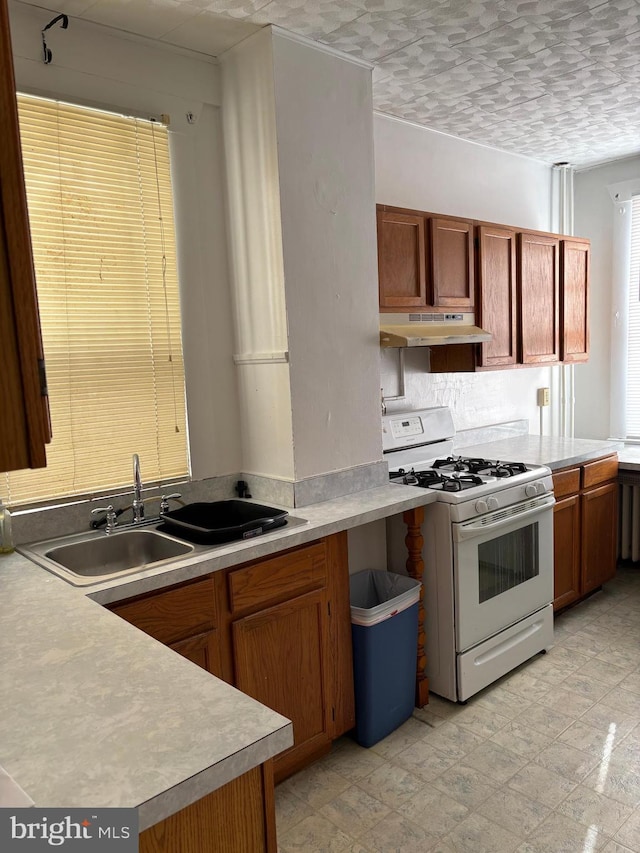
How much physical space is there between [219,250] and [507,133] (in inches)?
80.9

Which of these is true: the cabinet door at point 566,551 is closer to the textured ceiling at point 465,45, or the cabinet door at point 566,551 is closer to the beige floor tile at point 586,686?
the beige floor tile at point 586,686

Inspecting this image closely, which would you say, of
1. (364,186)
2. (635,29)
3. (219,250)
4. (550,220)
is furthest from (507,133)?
(219,250)

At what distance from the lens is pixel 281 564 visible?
7.34ft

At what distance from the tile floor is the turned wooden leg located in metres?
0.08

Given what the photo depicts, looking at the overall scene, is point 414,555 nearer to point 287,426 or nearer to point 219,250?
point 287,426

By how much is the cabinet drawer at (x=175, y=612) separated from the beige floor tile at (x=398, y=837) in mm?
832

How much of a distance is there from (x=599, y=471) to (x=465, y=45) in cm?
231

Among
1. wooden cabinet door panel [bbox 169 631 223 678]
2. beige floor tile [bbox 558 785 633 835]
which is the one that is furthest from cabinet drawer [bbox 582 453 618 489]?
wooden cabinet door panel [bbox 169 631 223 678]

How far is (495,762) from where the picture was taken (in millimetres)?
2379

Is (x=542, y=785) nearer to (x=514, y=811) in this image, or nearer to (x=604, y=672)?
(x=514, y=811)

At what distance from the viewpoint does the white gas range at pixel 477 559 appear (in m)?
2.71

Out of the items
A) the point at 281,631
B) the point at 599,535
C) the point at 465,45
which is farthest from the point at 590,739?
the point at 465,45

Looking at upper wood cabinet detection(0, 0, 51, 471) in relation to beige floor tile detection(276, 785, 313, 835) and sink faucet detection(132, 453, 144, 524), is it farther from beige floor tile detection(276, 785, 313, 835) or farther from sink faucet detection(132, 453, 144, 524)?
beige floor tile detection(276, 785, 313, 835)

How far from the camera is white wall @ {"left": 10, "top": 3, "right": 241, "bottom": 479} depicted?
7.43 ft
